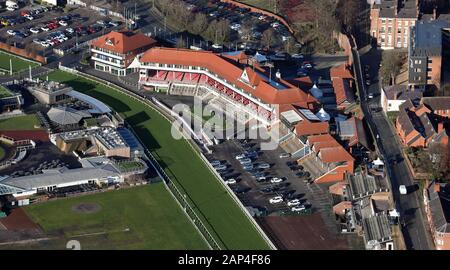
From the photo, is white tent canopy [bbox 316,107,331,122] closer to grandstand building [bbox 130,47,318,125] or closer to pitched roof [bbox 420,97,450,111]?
grandstand building [bbox 130,47,318,125]

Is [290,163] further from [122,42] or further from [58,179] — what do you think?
[122,42]

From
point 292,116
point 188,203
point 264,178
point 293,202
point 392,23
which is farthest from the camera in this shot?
point 392,23

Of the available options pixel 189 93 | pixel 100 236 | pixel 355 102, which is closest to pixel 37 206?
pixel 100 236

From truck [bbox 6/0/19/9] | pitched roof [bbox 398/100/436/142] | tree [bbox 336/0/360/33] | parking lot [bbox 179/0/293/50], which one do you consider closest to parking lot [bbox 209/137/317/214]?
pitched roof [bbox 398/100/436/142]

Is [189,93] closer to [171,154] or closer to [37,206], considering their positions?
[171,154]

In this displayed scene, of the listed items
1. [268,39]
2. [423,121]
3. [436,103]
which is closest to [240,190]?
[423,121]

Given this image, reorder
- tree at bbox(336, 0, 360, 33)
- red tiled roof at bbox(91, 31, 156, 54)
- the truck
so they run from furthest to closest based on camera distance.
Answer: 1. the truck
2. tree at bbox(336, 0, 360, 33)
3. red tiled roof at bbox(91, 31, 156, 54)
